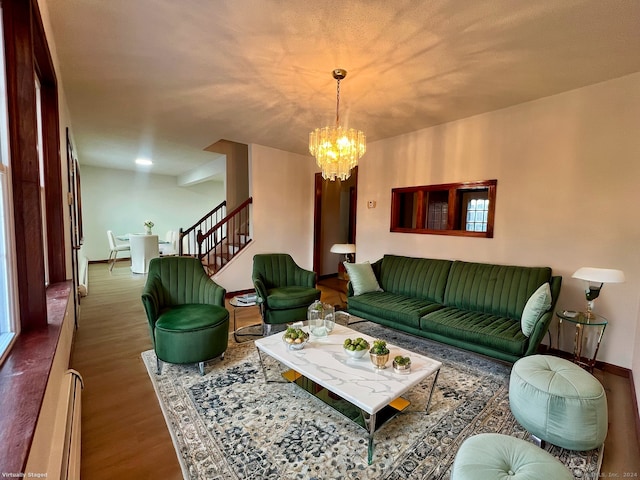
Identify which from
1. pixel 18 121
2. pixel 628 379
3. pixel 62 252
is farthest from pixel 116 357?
pixel 628 379

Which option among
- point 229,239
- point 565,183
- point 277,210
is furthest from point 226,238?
point 565,183

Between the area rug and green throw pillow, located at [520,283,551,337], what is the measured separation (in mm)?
506

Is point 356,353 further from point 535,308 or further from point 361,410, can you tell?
point 535,308

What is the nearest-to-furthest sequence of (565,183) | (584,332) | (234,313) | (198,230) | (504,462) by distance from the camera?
(504,462)
(584,332)
(565,183)
(234,313)
(198,230)

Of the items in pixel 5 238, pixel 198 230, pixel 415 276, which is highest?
pixel 5 238

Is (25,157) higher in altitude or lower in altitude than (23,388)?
higher

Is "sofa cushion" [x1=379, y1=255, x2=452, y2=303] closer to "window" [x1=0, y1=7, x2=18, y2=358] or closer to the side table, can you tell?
the side table

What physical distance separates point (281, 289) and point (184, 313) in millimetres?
1309

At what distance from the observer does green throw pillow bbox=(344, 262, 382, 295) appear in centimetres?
383

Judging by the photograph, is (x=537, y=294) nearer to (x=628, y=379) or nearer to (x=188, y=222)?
(x=628, y=379)

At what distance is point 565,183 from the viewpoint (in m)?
3.00

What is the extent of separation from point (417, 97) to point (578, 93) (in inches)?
59.8

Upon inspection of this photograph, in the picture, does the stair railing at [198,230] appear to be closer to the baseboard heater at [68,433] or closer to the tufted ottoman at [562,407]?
the baseboard heater at [68,433]

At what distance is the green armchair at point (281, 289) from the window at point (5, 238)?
218 cm
